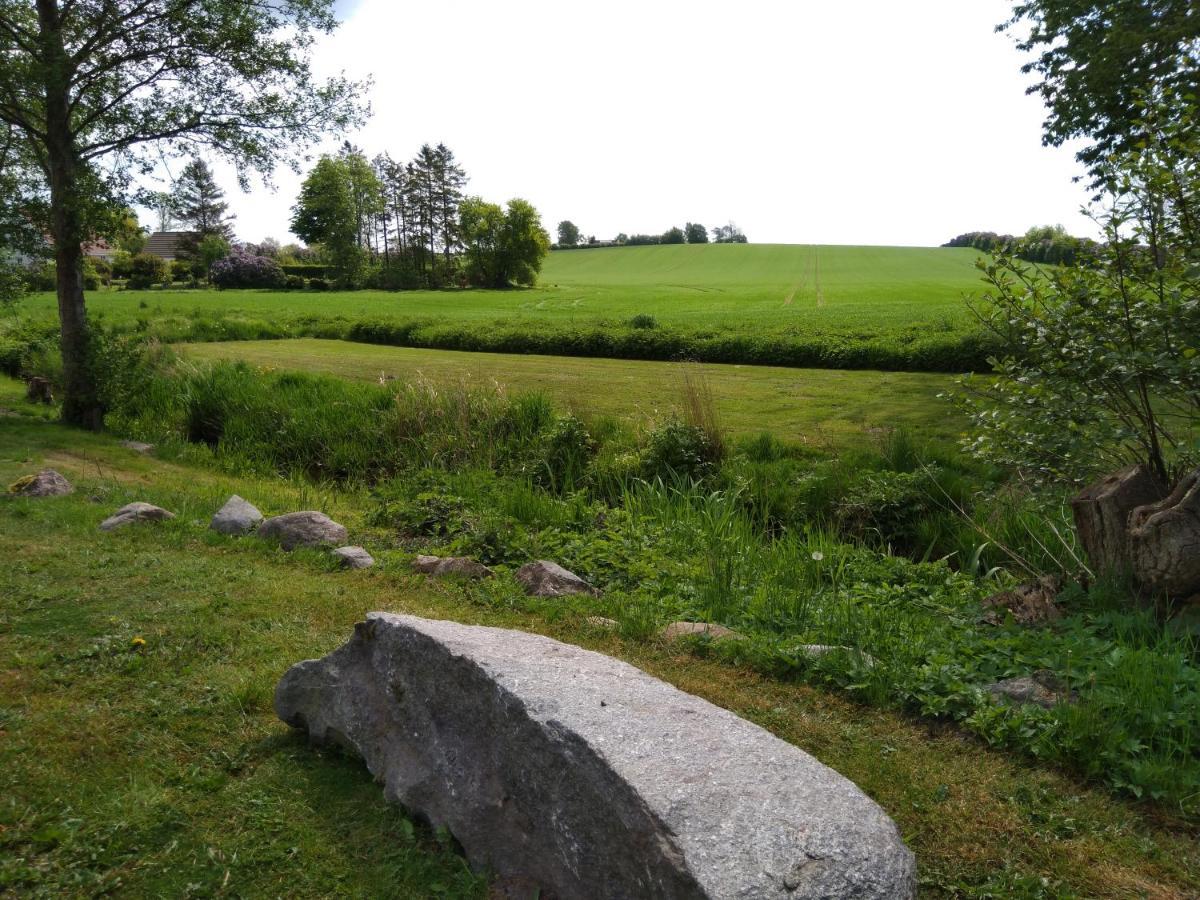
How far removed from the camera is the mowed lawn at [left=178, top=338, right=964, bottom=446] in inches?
471

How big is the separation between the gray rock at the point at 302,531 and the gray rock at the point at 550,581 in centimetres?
190

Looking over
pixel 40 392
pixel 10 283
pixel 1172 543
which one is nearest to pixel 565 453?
pixel 1172 543

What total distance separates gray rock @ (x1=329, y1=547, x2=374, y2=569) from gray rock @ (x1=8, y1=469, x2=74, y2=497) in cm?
376

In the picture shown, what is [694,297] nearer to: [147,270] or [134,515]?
[134,515]

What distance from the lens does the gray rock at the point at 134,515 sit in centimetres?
768

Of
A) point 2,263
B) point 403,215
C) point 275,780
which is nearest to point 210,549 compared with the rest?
point 275,780

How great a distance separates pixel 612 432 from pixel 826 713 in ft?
23.9

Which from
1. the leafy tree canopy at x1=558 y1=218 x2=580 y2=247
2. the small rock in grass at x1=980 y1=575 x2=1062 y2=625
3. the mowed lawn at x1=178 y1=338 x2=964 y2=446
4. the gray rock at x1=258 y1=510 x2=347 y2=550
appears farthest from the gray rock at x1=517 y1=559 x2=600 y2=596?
the leafy tree canopy at x1=558 y1=218 x2=580 y2=247

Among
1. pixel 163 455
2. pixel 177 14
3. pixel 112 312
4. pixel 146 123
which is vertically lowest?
pixel 163 455

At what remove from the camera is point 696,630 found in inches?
214

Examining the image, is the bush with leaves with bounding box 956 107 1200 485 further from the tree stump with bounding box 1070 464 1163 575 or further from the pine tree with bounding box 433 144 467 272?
the pine tree with bounding box 433 144 467 272

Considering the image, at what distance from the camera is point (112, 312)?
3444 centimetres

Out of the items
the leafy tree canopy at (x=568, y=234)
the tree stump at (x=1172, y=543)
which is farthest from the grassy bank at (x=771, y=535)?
the leafy tree canopy at (x=568, y=234)

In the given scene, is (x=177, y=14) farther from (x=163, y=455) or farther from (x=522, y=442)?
(x=522, y=442)
